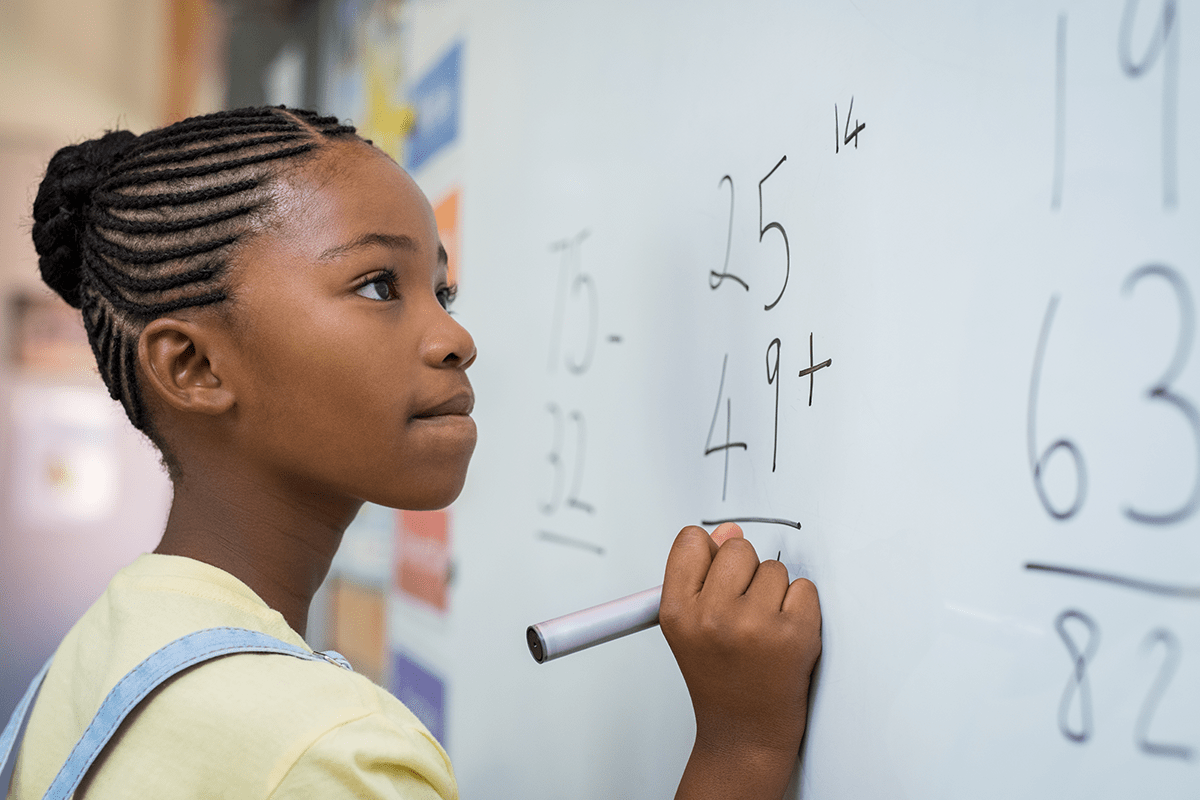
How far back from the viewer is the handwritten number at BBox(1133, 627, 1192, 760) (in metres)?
0.26

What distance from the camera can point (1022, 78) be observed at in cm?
31

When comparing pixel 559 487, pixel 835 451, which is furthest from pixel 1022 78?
pixel 559 487

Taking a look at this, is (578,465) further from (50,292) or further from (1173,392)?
(50,292)

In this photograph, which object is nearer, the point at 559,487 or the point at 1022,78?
the point at 1022,78

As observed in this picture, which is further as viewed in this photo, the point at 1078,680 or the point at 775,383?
the point at 775,383

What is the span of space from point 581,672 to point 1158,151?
0.51 m

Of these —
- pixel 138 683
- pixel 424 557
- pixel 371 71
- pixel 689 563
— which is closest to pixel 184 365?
pixel 138 683

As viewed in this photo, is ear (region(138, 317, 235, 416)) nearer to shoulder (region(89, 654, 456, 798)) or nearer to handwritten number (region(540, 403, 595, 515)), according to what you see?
shoulder (region(89, 654, 456, 798))

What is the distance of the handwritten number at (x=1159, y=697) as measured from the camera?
0.26 m

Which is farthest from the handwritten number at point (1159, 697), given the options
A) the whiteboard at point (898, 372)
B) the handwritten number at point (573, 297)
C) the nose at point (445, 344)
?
the handwritten number at point (573, 297)

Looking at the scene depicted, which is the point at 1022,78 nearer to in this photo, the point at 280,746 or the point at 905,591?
the point at 905,591

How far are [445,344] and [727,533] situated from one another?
0.58ft

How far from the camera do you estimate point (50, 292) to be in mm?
1599

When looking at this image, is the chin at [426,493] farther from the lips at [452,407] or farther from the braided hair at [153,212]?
the braided hair at [153,212]
